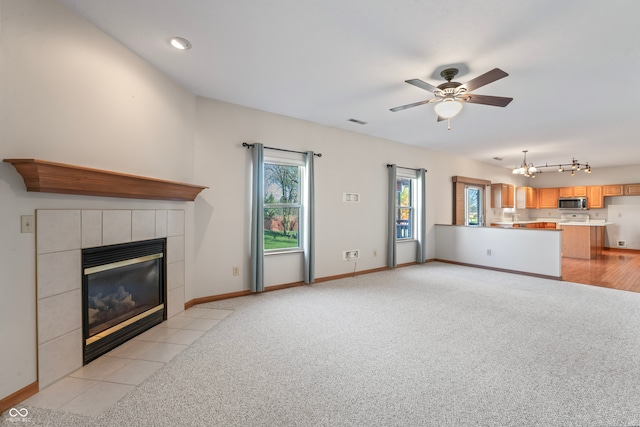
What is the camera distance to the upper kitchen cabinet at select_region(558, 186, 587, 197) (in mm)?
9383

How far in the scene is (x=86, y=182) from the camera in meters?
2.20

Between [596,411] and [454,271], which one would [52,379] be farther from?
[454,271]

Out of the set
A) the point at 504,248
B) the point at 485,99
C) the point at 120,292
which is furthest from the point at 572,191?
the point at 120,292

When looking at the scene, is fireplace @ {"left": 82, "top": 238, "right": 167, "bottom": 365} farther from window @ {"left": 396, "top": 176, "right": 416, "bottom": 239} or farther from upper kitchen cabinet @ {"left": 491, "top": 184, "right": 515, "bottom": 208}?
upper kitchen cabinet @ {"left": 491, "top": 184, "right": 515, "bottom": 208}

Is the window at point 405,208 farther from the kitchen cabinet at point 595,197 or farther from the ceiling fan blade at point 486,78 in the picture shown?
the kitchen cabinet at point 595,197

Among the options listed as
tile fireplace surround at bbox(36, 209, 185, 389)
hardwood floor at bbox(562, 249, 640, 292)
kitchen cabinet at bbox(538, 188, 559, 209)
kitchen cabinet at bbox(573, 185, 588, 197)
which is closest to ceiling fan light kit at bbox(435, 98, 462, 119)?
tile fireplace surround at bbox(36, 209, 185, 389)

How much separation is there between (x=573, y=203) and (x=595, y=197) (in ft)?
1.82

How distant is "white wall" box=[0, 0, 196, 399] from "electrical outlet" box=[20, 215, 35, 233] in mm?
28

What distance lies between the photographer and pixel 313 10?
220 cm

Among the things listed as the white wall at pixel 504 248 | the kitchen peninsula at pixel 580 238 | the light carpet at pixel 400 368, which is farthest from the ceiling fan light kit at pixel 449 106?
the kitchen peninsula at pixel 580 238

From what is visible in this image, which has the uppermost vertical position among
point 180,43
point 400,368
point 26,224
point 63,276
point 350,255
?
point 180,43

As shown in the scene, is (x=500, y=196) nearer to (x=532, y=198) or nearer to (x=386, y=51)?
(x=532, y=198)

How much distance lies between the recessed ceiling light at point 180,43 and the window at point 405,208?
5044 mm

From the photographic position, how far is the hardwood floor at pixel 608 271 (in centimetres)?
504
